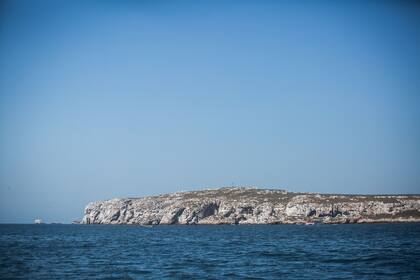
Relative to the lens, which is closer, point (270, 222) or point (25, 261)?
point (25, 261)

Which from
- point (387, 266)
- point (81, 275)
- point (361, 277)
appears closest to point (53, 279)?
point (81, 275)

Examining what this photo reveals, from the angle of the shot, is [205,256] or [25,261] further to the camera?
[205,256]

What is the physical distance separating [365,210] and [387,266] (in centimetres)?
15764

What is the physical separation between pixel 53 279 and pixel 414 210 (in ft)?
587

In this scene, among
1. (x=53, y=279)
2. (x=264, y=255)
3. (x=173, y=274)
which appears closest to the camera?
(x=53, y=279)

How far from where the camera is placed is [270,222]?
640 feet

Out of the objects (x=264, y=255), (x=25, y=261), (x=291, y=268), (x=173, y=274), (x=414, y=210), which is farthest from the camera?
(x=414, y=210)

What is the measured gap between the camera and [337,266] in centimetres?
4066

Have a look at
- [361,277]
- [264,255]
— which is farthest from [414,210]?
[361,277]

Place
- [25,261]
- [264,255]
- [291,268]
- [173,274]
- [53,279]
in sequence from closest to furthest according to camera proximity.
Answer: [53,279], [173,274], [291,268], [25,261], [264,255]

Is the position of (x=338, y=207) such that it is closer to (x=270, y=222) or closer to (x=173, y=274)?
(x=270, y=222)

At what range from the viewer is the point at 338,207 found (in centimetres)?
19362

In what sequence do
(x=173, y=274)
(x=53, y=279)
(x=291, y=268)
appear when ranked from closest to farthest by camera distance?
(x=53, y=279)
(x=173, y=274)
(x=291, y=268)

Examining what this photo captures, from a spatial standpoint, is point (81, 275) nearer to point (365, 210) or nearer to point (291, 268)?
point (291, 268)
